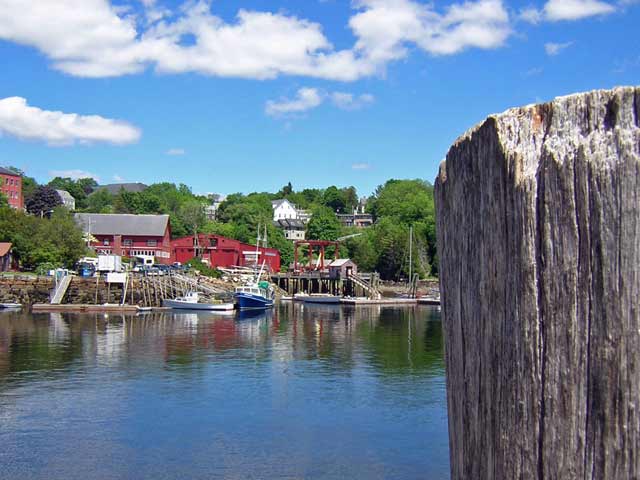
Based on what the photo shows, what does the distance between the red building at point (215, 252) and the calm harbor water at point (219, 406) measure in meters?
55.3

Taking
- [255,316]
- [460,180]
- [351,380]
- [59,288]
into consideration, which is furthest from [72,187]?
[460,180]

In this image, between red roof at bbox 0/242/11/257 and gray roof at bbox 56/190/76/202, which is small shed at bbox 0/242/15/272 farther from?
gray roof at bbox 56/190/76/202

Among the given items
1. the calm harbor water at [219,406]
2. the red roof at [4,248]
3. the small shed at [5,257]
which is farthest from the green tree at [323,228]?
the calm harbor water at [219,406]

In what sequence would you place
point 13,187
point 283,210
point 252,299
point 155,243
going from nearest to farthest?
point 252,299 < point 155,243 < point 13,187 < point 283,210

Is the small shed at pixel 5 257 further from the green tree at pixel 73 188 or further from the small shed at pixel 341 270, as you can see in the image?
the green tree at pixel 73 188

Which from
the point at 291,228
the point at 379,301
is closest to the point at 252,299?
the point at 379,301

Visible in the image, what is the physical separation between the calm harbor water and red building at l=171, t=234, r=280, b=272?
55318 millimetres

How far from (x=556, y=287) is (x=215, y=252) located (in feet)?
327

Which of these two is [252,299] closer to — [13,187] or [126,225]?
[126,225]

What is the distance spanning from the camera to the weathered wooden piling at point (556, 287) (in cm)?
185

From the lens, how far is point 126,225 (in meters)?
98.6

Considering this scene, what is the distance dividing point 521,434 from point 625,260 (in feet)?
1.88

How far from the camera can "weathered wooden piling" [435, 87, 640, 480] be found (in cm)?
185

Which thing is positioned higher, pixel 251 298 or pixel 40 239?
pixel 40 239
